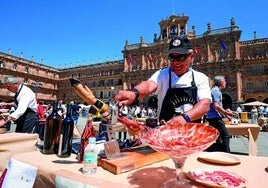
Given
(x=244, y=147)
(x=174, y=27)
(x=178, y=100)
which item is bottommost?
(x=244, y=147)

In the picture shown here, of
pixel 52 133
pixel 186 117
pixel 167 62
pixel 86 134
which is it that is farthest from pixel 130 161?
pixel 167 62

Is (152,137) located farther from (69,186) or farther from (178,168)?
(69,186)

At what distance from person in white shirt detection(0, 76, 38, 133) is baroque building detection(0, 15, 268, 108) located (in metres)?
27.0

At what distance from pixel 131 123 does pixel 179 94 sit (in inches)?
33.3

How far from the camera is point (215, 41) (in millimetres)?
34250

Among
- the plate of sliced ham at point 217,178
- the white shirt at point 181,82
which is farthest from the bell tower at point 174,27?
the plate of sliced ham at point 217,178

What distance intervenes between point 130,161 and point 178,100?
106cm

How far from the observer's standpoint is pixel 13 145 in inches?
90.9

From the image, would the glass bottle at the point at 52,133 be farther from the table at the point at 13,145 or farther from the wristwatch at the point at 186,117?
the wristwatch at the point at 186,117

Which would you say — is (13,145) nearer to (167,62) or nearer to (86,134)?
(86,134)

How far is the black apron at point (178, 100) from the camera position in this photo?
2115 millimetres

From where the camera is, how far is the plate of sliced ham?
3.28 feet

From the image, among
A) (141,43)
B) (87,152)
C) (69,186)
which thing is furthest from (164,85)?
(141,43)

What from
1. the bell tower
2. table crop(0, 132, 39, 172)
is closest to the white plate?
table crop(0, 132, 39, 172)
